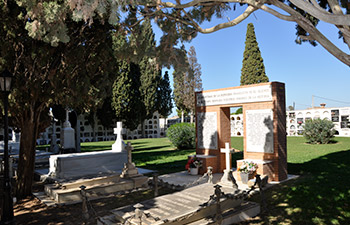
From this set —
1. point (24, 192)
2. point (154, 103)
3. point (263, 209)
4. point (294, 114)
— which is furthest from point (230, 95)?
point (154, 103)

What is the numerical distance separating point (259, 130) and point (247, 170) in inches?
62.3

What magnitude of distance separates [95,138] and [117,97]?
7.83 meters

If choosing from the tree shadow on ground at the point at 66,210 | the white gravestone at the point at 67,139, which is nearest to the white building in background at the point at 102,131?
the white gravestone at the point at 67,139

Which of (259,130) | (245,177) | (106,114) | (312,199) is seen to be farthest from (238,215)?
(106,114)

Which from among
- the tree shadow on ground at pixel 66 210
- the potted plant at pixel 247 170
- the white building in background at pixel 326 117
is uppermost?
the white building in background at pixel 326 117

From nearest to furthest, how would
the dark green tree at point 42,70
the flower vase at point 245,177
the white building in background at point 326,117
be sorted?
the dark green tree at point 42,70, the flower vase at point 245,177, the white building in background at point 326,117

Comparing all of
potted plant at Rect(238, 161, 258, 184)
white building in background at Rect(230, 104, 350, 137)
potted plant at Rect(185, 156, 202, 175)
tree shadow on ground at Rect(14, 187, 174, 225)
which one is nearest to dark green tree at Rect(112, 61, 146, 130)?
white building in background at Rect(230, 104, 350, 137)

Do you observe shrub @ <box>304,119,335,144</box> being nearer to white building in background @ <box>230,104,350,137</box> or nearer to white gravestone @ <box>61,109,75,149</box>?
white building in background @ <box>230,104,350,137</box>

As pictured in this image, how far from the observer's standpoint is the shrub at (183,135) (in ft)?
59.1

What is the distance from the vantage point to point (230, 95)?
9883 millimetres

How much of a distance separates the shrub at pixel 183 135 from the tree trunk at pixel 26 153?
1145 cm

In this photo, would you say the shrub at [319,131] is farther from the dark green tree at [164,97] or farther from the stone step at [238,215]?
the dark green tree at [164,97]

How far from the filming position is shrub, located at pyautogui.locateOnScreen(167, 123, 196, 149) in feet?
59.1

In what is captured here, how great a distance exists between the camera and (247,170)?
822cm
